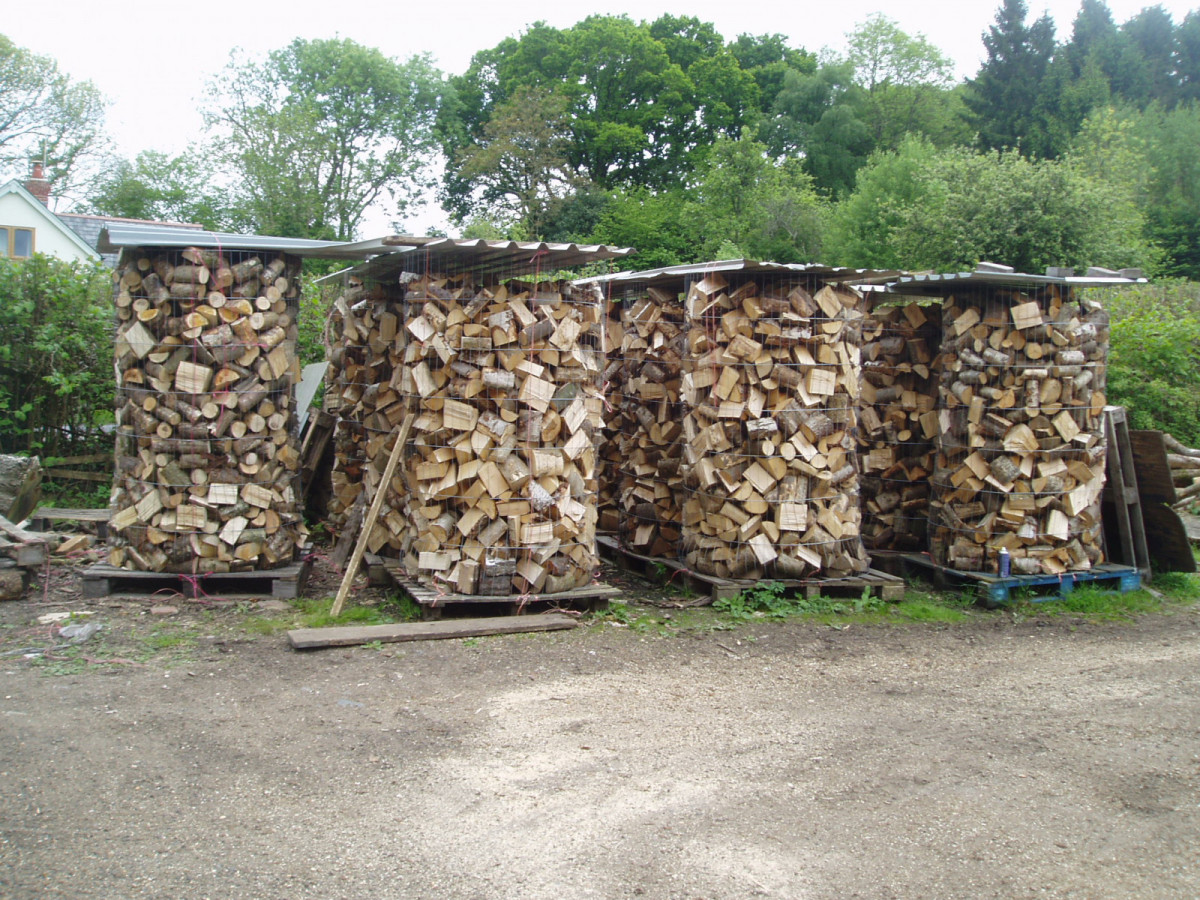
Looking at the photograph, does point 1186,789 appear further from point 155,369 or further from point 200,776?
point 155,369

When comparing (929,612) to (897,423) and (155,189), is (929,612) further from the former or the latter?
(155,189)

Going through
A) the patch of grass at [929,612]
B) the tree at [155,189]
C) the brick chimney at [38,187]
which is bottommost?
the patch of grass at [929,612]

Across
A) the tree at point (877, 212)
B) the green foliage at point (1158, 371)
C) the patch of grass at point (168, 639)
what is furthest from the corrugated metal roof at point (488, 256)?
the tree at point (877, 212)

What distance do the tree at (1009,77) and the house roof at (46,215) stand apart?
3071cm

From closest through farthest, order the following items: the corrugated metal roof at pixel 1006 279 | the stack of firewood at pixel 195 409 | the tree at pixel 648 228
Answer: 1. the stack of firewood at pixel 195 409
2. the corrugated metal roof at pixel 1006 279
3. the tree at pixel 648 228

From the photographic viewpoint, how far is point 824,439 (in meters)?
7.27

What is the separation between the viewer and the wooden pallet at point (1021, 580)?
7.43m

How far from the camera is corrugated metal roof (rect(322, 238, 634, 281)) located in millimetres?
6223

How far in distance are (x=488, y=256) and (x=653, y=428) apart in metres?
2.37

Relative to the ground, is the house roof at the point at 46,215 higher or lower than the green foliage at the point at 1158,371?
higher

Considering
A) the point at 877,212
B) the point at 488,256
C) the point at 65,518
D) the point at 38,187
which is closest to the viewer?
the point at 488,256

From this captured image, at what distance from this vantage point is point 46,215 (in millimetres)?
25344

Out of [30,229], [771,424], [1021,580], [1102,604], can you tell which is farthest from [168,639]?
[30,229]

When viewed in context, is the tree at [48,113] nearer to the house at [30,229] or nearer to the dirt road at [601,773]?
A: the house at [30,229]
